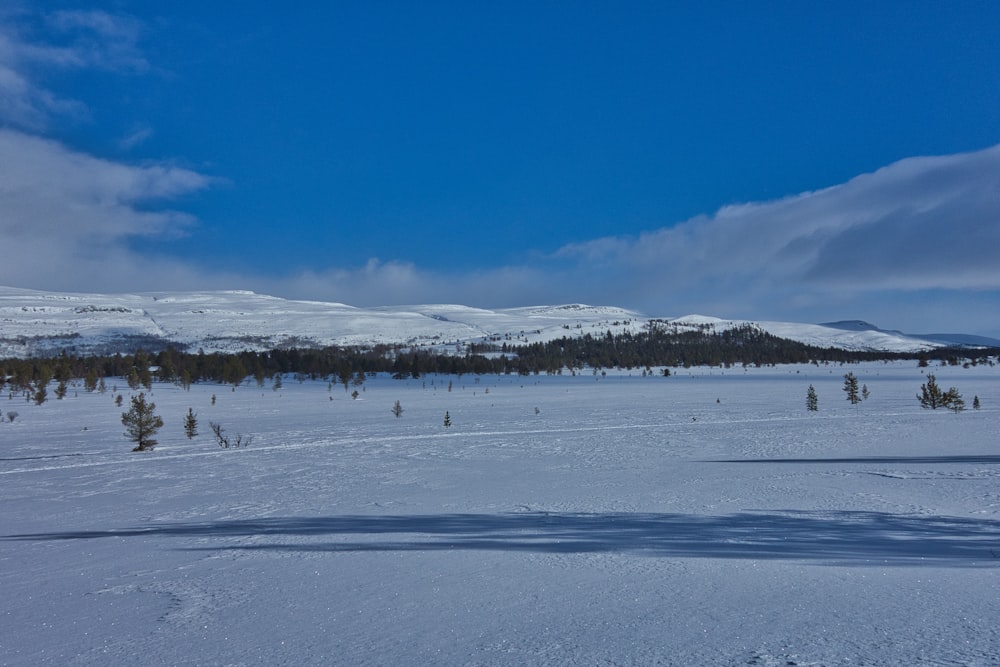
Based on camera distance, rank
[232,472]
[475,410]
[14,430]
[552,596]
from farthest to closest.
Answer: [475,410]
[14,430]
[232,472]
[552,596]

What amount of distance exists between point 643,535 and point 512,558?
2.01m

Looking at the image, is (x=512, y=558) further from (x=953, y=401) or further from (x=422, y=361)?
(x=422, y=361)

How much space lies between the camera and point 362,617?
17.1 ft

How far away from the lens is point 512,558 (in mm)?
7082

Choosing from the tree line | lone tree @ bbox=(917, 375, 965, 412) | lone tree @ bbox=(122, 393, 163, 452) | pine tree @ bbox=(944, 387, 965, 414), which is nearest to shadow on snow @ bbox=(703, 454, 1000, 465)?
pine tree @ bbox=(944, 387, 965, 414)

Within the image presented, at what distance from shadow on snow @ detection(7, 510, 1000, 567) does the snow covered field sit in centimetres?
6

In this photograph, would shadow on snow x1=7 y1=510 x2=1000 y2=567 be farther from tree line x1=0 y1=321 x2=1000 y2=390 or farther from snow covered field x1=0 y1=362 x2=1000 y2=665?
tree line x1=0 y1=321 x2=1000 y2=390

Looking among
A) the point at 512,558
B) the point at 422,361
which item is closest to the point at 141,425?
the point at 512,558

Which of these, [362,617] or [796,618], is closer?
[796,618]

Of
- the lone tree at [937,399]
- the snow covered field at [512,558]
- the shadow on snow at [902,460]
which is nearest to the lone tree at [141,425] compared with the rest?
the snow covered field at [512,558]

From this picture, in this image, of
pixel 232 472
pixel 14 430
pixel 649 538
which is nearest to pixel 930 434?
pixel 649 538

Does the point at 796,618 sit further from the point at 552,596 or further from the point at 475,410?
the point at 475,410

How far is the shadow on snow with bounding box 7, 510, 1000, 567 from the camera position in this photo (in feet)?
22.6

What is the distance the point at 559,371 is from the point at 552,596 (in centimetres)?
10882
